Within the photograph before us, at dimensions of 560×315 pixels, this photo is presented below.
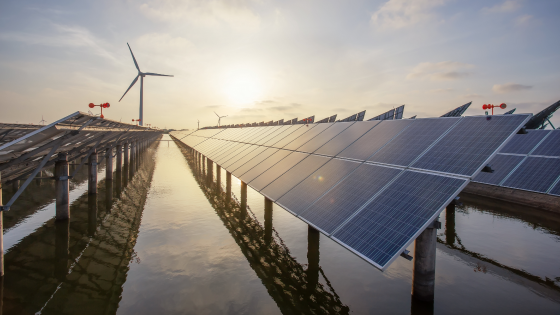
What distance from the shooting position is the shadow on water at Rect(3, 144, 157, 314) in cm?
1202

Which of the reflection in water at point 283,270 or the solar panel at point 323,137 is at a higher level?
the solar panel at point 323,137

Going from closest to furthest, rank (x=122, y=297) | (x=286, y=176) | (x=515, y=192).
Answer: (x=122, y=297) → (x=286, y=176) → (x=515, y=192)

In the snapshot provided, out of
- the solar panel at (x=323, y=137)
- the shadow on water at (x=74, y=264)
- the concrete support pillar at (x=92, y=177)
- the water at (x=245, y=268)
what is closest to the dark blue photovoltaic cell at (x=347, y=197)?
the water at (x=245, y=268)

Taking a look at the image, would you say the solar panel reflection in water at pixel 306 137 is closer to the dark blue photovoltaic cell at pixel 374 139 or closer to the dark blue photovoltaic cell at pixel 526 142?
the dark blue photovoltaic cell at pixel 374 139

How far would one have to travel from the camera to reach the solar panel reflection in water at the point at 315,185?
523 inches

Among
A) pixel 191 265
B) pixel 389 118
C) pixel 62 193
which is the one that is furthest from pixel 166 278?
pixel 389 118

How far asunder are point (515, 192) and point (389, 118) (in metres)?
20.2

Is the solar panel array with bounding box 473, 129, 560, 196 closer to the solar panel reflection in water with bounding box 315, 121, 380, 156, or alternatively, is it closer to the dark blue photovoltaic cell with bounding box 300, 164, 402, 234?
the solar panel reflection in water with bounding box 315, 121, 380, 156

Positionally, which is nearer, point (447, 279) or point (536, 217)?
point (447, 279)

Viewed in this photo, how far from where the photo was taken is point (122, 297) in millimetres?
12383

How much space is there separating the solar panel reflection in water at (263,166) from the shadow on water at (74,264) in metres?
8.34

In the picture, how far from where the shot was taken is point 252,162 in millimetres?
24266

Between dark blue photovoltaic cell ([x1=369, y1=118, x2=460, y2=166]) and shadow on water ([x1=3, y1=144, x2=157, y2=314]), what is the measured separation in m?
13.2

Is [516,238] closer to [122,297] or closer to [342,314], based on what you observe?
[342,314]
